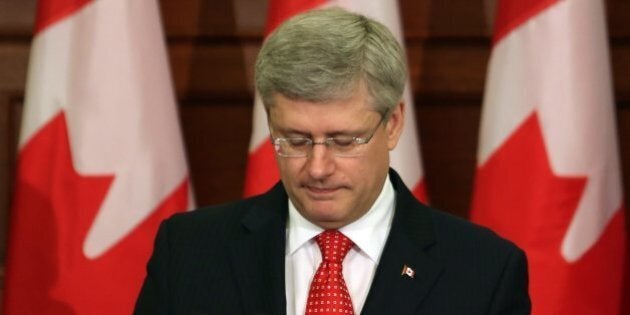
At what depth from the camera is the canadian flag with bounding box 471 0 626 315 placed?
2.23 m

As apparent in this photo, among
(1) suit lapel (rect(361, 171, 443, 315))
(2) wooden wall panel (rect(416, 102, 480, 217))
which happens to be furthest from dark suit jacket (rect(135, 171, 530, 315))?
(2) wooden wall panel (rect(416, 102, 480, 217))

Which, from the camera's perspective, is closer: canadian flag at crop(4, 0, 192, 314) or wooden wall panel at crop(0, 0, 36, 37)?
canadian flag at crop(4, 0, 192, 314)

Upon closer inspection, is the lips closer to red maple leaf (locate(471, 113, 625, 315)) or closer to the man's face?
the man's face

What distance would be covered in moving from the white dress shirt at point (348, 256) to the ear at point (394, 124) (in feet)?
0.28

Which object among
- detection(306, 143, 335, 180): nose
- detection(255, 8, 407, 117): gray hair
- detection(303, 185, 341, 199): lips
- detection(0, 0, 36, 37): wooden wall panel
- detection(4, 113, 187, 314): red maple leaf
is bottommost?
detection(4, 113, 187, 314): red maple leaf

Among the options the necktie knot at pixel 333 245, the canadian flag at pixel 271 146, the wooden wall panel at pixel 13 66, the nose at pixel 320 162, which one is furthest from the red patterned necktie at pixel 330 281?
the wooden wall panel at pixel 13 66

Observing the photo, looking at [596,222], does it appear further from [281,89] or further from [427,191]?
[281,89]

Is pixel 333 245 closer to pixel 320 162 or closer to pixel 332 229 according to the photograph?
pixel 332 229

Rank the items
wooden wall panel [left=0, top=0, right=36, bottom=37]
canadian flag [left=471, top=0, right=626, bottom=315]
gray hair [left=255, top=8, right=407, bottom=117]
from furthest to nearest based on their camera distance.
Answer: wooden wall panel [left=0, top=0, right=36, bottom=37], canadian flag [left=471, top=0, right=626, bottom=315], gray hair [left=255, top=8, right=407, bottom=117]

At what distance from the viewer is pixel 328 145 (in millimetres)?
1410

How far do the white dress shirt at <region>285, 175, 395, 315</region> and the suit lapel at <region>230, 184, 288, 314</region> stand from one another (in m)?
0.02

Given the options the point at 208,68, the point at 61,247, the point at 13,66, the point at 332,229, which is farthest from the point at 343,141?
the point at 13,66

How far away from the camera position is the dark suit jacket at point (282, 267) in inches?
57.6

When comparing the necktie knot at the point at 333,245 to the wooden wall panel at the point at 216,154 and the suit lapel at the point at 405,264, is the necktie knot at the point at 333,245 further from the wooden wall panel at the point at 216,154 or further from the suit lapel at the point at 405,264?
the wooden wall panel at the point at 216,154
